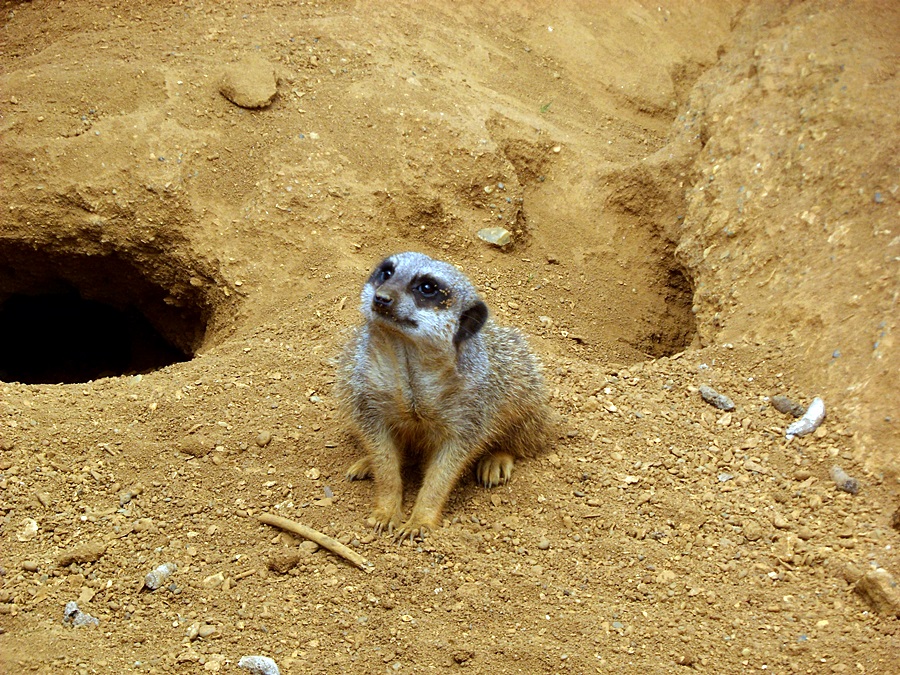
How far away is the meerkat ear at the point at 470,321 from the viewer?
2.89m

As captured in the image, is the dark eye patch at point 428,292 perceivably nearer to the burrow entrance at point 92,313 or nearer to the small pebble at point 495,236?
the small pebble at point 495,236

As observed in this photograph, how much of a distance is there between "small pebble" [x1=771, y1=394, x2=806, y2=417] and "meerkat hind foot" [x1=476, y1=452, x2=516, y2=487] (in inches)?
45.4

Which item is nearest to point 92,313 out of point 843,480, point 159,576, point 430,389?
point 159,576

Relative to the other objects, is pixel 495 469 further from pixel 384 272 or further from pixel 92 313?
pixel 92 313

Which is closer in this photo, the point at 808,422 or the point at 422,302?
the point at 422,302

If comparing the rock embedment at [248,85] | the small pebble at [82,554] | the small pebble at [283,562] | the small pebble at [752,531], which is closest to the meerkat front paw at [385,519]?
the small pebble at [283,562]

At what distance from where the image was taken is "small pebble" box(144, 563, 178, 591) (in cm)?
273

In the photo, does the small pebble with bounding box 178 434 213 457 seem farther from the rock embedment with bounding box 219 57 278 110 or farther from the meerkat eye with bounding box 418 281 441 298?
the rock embedment with bounding box 219 57 278 110

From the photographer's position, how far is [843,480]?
3160 mm

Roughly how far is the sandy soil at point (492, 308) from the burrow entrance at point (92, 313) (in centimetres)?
4

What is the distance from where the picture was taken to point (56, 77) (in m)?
4.99

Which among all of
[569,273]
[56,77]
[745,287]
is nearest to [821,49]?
[745,287]

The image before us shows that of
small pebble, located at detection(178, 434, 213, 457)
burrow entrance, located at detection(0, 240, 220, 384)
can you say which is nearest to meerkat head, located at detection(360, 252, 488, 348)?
small pebble, located at detection(178, 434, 213, 457)

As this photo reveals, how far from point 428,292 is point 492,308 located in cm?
167
